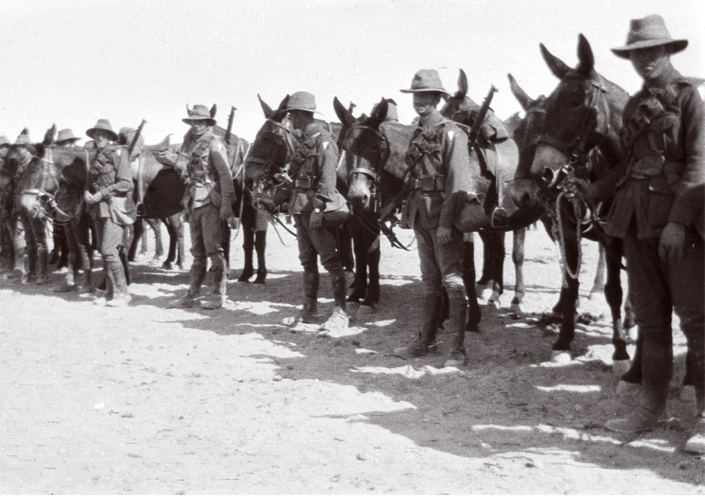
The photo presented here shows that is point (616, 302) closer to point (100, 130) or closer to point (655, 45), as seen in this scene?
point (655, 45)

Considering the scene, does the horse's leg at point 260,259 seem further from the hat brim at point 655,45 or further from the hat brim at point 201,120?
the hat brim at point 655,45

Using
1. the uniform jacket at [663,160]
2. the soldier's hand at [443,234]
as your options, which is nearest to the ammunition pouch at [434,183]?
the soldier's hand at [443,234]

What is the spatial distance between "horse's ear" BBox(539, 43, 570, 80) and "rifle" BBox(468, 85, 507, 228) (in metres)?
2.57

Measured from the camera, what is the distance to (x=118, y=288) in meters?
11.9

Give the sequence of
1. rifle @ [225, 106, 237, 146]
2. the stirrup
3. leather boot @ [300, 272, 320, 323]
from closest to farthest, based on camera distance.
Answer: the stirrup < leather boot @ [300, 272, 320, 323] < rifle @ [225, 106, 237, 146]

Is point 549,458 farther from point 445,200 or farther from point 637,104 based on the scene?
point 445,200

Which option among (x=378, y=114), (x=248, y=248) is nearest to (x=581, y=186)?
(x=378, y=114)

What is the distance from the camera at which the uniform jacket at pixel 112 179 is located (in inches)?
456

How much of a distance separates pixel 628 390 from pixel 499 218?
2714 mm

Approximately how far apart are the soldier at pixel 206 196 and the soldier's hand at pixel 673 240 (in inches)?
265

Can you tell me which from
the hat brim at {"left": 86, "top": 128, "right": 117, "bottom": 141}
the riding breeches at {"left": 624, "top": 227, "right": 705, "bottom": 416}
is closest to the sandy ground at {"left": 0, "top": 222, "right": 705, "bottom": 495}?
the riding breeches at {"left": 624, "top": 227, "right": 705, "bottom": 416}

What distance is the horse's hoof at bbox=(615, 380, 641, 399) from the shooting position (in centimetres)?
642

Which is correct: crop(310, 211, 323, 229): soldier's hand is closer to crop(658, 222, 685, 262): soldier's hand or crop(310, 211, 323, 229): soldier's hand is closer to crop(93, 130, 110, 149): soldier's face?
crop(93, 130, 110, 149): soldier's face

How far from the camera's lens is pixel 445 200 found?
737cm
